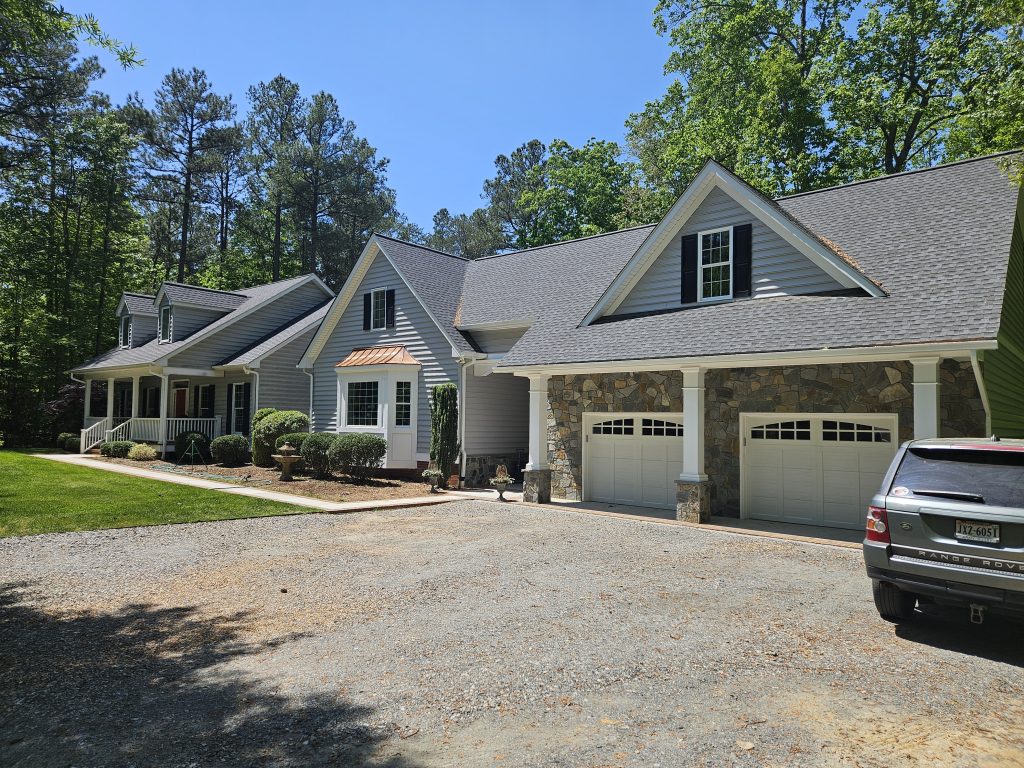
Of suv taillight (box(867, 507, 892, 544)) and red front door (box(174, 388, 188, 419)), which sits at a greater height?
red front door (box(174, 388, 188, 419))

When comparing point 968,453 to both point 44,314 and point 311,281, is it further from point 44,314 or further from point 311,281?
point 44,314

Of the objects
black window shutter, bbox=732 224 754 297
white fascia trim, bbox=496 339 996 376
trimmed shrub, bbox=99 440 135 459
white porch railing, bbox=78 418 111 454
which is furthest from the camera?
white porch railing, bbox=78 418 111 454

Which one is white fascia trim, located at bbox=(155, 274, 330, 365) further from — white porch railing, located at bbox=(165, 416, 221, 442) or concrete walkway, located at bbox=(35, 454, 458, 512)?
concrete walkway, located at bbox=(35, 454, 458, 512)

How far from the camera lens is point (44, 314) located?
31.0m

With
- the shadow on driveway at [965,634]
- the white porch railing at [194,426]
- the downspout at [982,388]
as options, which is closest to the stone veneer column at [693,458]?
the downspout at [982,388]

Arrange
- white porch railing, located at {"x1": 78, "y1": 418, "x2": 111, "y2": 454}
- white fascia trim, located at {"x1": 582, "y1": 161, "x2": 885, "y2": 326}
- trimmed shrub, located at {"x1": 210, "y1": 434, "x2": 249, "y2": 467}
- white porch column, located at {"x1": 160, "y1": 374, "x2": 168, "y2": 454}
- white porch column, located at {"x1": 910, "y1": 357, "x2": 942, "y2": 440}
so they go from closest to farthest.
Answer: white porch column, located at {"x1": 910, "y1": 357, "x2": 942, "y2": 440} → white fascia trim, located at {"x1": 582, "y1": 161, "x2": 885, "y2": 326} → trimmed shrub, located at {"x1": 210, "y1": 434, "x2": 249, "y2": 467} → white porch column, located at {"x1": 160, "y1": 374, "x2": 168, "y2": 454} → white porch railing, located at {"x1": 78, "y1": 418, "x2": 111, "y2": 454}

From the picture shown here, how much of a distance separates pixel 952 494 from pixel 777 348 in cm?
553

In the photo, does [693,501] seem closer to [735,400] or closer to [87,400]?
[735,400]

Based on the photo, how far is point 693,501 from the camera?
11.9m

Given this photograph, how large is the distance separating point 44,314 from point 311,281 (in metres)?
14.1

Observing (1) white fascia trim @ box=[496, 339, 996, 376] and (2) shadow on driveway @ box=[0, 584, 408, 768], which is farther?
(1) white fascia trim @ box=[496, 339, 996, 376]

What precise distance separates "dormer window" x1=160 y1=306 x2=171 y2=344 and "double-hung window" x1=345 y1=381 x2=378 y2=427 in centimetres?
1154

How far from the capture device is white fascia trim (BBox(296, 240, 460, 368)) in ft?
66.8

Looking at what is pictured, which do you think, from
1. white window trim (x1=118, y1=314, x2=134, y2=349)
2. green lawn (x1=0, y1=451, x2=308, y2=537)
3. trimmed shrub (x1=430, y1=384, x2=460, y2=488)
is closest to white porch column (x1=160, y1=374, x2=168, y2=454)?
Result: green lawn (x1=0, y1=451, x2=308, y2=537)
